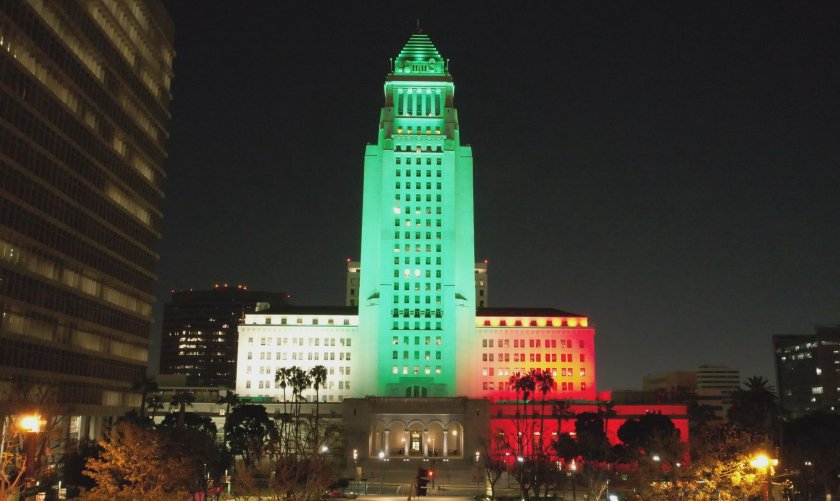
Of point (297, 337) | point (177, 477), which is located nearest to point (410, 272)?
point (297, 337)

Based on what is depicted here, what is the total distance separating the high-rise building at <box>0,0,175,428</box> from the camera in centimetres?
7738

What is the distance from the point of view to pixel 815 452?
278 ft

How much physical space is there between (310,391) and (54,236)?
79699 mm

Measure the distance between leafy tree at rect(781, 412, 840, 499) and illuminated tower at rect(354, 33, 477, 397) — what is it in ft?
222

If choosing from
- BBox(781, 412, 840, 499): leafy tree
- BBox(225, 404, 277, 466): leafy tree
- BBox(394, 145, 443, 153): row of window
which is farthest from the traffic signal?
BBox(394, 145, 443, 153): row of window

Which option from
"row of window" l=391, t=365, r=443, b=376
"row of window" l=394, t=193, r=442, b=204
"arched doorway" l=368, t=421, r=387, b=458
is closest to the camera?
"arched doorway" l=368, t=421, r=387, b=458

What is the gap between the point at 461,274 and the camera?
523 feet

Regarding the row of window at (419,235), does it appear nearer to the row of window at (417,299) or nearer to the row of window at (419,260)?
the row of window at (419,260)

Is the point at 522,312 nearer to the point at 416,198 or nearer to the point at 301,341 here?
the point at 416,198

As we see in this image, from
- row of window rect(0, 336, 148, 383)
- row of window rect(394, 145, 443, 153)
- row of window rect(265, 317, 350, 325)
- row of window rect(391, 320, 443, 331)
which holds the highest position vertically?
row of window rect(394, 145, 443, 153)

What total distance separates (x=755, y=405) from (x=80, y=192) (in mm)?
84222

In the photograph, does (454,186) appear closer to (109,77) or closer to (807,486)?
(109,77)

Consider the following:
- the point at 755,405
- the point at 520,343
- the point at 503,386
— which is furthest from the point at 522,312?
the point at 755,405

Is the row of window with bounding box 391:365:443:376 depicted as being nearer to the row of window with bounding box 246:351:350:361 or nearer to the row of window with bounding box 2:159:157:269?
the row of window with bounding box 246:351:350:361
